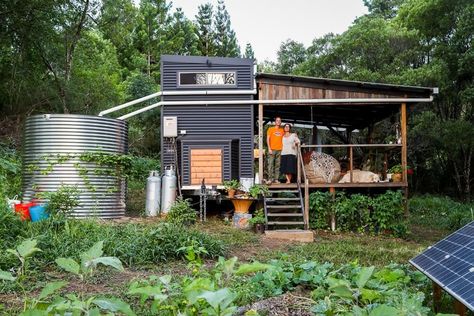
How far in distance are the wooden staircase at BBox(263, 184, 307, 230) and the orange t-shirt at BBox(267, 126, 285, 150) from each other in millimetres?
1062

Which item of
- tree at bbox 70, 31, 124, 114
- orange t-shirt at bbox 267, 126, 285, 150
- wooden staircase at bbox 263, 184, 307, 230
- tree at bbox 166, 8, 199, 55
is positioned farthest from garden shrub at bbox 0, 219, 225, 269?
tree at bbox 166, 8, 199, 55

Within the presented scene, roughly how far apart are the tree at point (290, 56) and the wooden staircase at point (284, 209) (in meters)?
20.4

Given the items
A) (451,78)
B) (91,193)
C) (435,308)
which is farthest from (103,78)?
(435,308)

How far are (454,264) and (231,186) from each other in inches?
337

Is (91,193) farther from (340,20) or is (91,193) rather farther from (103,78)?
(340,20)

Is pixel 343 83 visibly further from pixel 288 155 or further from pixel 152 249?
pixel 152 249

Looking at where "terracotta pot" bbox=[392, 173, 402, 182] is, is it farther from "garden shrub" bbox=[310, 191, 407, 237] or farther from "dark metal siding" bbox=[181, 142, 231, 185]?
"dark metal siding" bbox=[181, 142, 231, 185]

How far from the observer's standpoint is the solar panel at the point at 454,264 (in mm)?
2677

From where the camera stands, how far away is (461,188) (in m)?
20.1

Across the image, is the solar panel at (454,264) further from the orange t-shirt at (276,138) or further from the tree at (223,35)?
the tree at (223,35)

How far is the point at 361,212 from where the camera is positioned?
1098 cm

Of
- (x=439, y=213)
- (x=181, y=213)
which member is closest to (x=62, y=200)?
(x=181, y=213)

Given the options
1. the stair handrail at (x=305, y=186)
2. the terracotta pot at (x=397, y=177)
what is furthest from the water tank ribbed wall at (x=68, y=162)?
the terracotta pot at (x=397, y=177)

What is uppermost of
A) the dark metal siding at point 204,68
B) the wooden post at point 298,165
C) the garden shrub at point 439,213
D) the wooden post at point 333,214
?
the dark metal siding at point 204,68
